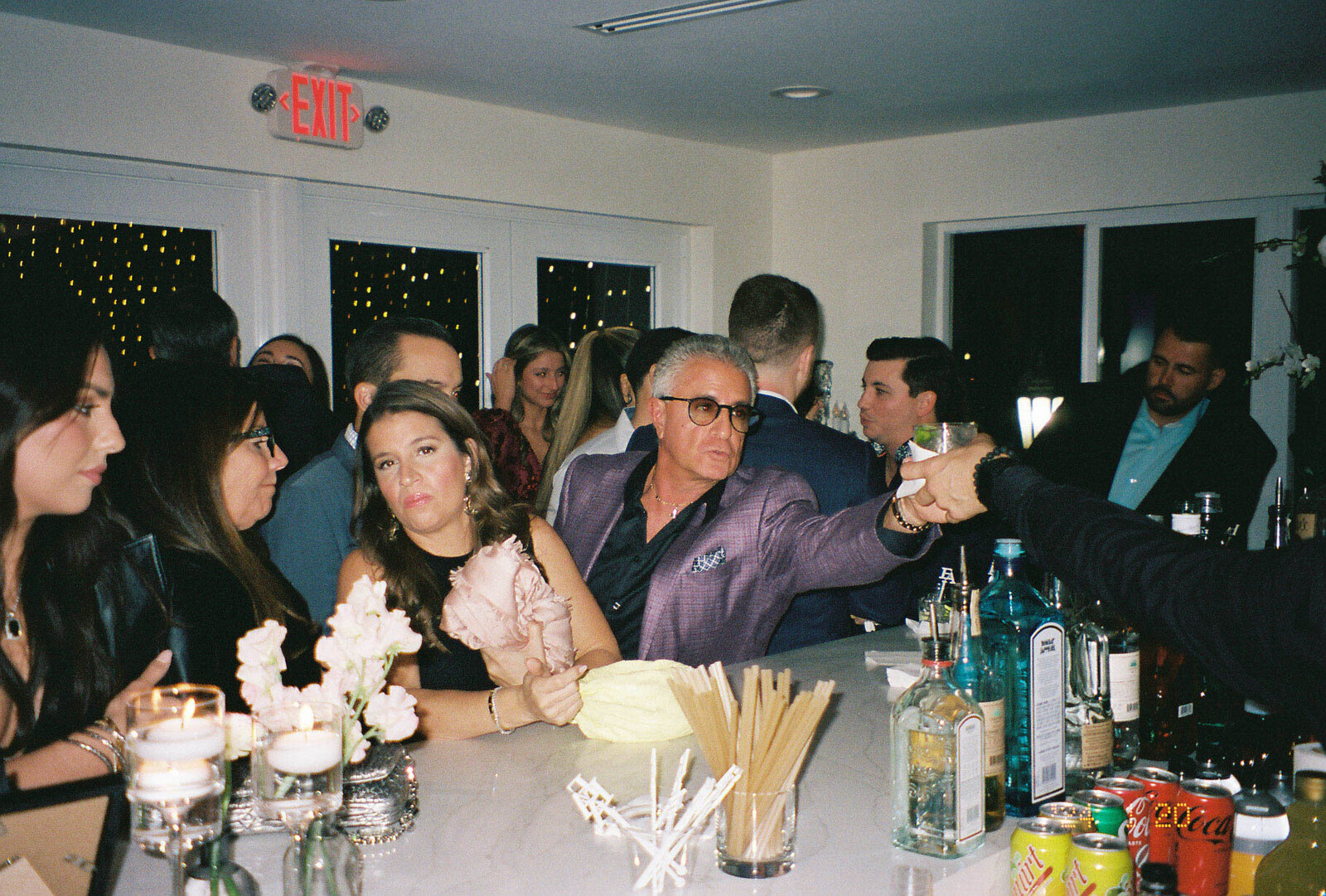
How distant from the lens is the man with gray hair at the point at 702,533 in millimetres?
2238

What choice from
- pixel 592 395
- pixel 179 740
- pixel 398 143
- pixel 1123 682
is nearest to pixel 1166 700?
pixel 1123 682

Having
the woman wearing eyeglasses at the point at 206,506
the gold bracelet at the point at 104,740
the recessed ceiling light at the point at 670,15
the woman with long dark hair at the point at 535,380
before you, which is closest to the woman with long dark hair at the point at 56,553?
the gold bracelet at the point at 104,740

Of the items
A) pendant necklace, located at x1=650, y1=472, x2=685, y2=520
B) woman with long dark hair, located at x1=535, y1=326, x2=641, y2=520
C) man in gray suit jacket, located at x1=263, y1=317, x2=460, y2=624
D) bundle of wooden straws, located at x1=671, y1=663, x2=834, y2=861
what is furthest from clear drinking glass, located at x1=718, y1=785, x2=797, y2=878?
woman with long dark hair, located at x1=535, y1=326, x2=641, y2=520

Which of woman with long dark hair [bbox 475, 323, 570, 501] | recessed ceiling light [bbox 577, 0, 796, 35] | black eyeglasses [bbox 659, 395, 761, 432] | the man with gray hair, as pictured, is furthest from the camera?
woman with long dark hair [bbox 475, 323, 570, 501]

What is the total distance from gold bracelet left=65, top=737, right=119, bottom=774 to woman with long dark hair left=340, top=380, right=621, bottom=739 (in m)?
0.65

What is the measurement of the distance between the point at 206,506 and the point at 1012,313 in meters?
4.69

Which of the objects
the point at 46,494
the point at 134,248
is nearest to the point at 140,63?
the point at 134,248

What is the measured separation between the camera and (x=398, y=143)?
4512mm

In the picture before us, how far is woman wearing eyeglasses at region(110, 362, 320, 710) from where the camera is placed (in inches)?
67.2

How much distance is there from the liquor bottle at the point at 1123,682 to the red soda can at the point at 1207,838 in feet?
0.95

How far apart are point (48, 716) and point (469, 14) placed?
2684 mm

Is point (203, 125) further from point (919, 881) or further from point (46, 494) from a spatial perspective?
point (919, 881)

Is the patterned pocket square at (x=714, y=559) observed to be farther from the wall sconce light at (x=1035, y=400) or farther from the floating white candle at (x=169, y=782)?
the wall sconce light at (x=1035, y=400)

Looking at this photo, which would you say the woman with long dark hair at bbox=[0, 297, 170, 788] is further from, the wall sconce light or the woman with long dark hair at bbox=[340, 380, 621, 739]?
the wall sconce light
